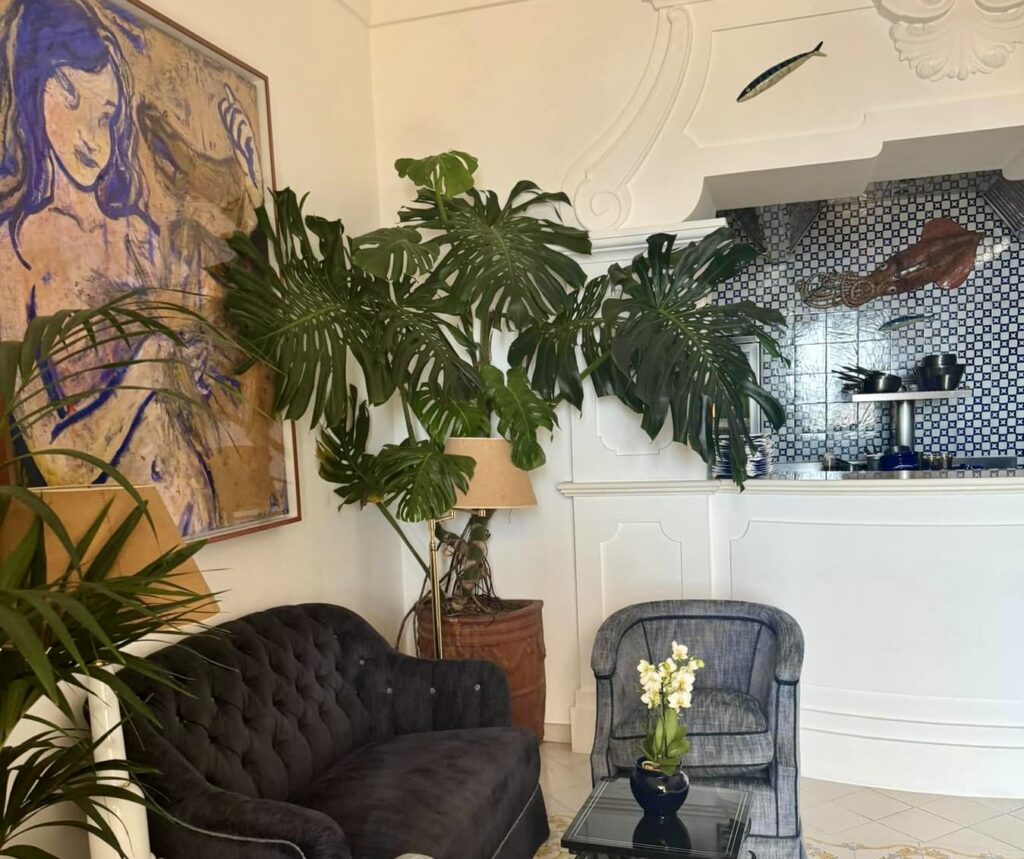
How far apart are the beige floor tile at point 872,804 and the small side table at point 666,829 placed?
1.12 m

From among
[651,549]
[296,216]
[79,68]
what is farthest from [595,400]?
[79,68]

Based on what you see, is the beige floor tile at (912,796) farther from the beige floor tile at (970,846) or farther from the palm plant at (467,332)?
the palm plant at (467,332)

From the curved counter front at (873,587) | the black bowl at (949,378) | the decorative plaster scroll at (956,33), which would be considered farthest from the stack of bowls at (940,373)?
the decorative plaster scroll at (956,33)

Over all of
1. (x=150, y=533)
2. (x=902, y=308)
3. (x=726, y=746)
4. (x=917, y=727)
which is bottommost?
(x=917, y=727)

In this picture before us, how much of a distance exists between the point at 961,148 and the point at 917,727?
2.49 meters

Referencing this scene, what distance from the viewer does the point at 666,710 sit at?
8.07ft

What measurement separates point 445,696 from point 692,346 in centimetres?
166

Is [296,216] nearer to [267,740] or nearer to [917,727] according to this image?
[267,740]

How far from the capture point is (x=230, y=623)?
2.65 m

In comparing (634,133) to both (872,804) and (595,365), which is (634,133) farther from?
(872,804)

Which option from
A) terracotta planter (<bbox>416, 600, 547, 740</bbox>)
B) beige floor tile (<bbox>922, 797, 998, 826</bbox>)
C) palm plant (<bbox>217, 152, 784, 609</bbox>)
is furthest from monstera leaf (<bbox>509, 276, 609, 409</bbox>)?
beige floor tile (<bbox>922, 797, 998, 826</bbox>)

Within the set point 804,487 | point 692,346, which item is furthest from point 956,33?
point 804,487

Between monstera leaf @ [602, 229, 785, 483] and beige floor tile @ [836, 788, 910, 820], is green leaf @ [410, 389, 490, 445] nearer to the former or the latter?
monstera leaf @ [602, 229, 785, 483]

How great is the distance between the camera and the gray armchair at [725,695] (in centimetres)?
276
